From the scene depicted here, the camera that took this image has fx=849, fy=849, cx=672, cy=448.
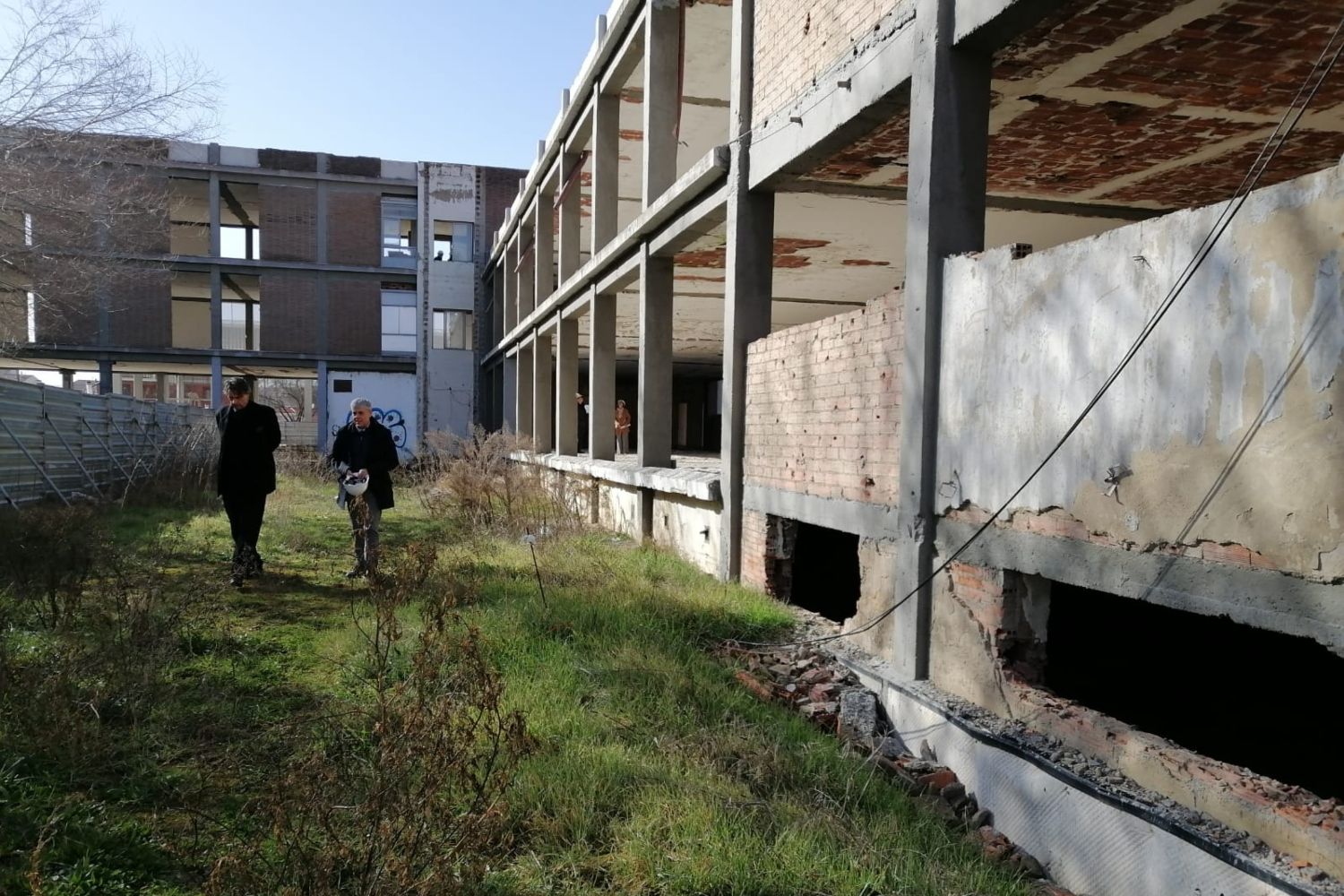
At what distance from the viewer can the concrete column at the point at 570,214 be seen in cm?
1343

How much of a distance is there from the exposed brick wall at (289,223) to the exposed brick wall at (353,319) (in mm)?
1389

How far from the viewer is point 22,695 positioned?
3955 mm

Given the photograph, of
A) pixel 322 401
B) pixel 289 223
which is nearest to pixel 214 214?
pixel 289 223

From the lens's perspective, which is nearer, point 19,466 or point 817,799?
point 817,799

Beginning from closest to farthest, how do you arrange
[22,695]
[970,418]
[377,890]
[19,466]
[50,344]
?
[377,890], [22,695], [970,418], [19,466], [50,344]

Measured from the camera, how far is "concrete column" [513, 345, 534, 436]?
18.5m

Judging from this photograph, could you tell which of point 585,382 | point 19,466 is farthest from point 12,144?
point 585,382

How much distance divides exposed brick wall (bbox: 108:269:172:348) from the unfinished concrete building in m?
22.0

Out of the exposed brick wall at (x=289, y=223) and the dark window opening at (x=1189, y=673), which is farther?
the exposed brick wall at (x=289, y=223)

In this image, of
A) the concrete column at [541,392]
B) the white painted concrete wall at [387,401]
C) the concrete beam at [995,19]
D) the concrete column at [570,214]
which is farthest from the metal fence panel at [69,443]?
the concrete beam at [995,19]

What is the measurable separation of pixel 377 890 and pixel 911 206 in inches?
160

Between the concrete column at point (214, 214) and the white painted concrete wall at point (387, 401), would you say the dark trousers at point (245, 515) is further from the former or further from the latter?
the concrete column at point (214, 214)

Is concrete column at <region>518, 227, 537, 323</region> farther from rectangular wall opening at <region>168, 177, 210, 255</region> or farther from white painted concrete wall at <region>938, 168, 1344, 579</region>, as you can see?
white painted concrete wall at <region>938, 168, 1344, 579</region>

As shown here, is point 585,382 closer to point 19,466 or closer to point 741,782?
point 19,466
